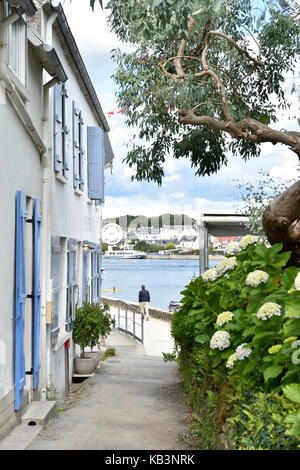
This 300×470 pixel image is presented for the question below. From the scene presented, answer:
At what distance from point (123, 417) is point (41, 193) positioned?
3.09 metres

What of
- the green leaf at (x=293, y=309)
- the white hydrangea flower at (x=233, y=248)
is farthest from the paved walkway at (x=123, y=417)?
the green leaf at (x=293, y=309)

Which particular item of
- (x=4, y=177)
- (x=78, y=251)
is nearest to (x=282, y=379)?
(x=4, y=177)

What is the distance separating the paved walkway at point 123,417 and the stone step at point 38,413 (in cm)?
9

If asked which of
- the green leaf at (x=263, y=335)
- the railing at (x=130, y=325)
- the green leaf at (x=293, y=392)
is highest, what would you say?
the green leaf at (x=263, y=335)

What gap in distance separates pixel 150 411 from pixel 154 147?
595 cm

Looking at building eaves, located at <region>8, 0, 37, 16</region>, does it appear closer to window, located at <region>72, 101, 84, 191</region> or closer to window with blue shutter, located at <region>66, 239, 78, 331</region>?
window with blue shutter, located at <region>66, 239, 78, 331</region>

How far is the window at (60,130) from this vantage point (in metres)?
9.41

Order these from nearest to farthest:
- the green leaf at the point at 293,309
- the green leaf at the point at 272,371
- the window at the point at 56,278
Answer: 1. the green leaf at the point at 293,309
2. the green leaf at the point at 272,371
3. the window at the point at 56,278

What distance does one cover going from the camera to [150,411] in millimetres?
7336

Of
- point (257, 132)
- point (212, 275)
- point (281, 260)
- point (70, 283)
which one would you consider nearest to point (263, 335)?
point (281, 260)

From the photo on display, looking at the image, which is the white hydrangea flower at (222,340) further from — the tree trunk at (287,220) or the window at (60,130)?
the window at (60,130)

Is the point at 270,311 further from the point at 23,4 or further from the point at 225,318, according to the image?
the point at 23,4

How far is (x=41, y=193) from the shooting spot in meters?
8.50

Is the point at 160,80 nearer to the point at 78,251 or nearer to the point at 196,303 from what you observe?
the point at 78,251
